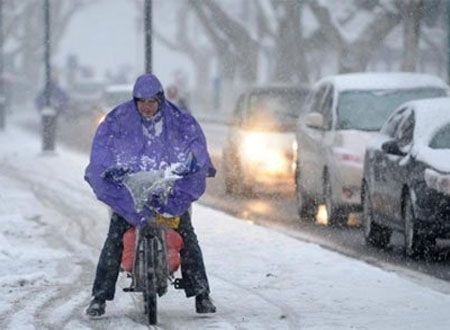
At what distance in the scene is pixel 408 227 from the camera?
1545 cm

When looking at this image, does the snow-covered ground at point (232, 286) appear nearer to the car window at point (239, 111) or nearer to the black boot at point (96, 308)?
the black boot at point (96, 308)

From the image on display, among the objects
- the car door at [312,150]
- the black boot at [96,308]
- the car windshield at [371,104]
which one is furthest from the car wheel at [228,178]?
the black boot at [96,308]

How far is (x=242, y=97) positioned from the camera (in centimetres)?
2583

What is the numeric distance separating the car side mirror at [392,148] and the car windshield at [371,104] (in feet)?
11.0

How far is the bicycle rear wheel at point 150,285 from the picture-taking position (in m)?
10.3

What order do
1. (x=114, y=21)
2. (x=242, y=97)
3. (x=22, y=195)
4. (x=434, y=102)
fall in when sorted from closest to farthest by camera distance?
(x=434, y=102) → (x=22, y=195) → (x=242, y=97) → (x=114, y=21)

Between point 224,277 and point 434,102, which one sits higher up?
point 434,102

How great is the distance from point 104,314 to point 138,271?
0.61 metres

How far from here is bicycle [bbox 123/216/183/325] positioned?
10289mm

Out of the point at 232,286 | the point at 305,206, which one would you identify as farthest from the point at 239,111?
the point at 232,286

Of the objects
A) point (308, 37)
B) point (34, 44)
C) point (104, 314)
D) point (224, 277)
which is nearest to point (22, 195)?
point (224, 277)

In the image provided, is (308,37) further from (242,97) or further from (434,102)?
(434,102)

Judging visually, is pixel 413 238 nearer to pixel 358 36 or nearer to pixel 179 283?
pixel 179 283

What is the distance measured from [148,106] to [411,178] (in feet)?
17.3
